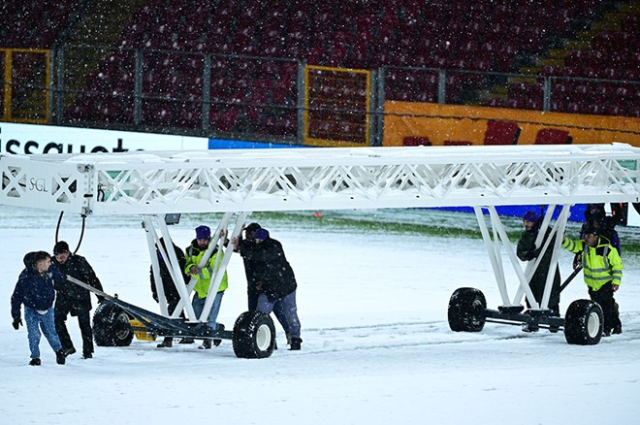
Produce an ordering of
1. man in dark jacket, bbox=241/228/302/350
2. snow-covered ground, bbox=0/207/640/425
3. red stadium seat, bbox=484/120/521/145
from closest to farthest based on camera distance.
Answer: snow-covered ground, bbox=0/207/640/425
man in dark jacket, bbox=241/228/302/350
red stadium seat, bbox=484/120/521/145

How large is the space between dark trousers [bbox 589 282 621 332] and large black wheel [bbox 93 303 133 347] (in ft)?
17.0

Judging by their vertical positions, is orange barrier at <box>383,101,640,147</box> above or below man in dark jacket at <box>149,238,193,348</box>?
above

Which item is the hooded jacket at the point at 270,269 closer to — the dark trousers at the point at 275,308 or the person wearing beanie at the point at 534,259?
the dark trousers at the point at 275,308

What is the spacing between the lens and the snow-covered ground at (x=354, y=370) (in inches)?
476

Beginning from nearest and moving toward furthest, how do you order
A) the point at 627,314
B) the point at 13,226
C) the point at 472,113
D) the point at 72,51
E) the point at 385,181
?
the point at 385,181
the point at 627,314
the point at 13,226
the point at 472,113
the point at 72,51

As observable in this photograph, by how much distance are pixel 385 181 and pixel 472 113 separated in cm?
1243

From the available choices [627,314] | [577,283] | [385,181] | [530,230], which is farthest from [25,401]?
[577,283]

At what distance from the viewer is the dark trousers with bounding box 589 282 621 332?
54.3ft

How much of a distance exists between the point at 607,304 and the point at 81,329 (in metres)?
5.90

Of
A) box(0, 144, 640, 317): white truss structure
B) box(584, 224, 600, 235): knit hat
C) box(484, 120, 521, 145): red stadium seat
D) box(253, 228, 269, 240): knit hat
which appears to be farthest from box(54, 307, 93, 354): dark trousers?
box(484, 120, 521, 145): red stadium seat

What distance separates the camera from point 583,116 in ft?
86.0

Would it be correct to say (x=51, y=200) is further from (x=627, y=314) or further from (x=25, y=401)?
(x=627, y=314)

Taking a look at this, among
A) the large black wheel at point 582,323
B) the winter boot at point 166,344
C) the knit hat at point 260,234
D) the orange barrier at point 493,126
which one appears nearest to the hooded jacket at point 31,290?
the winter boot at point 166,344

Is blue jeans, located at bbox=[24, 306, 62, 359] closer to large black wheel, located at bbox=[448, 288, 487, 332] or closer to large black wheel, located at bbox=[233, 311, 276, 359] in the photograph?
large black wheel, located at bbox=[233, 311, 276, 359]
